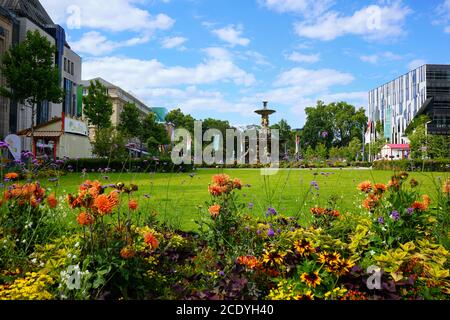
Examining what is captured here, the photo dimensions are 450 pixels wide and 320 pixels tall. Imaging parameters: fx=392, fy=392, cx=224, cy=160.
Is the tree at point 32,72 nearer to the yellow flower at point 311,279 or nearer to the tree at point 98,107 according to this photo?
the tree at point 98,107

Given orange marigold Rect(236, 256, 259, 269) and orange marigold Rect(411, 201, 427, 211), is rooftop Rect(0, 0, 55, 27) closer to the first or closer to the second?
orange marigold Rect(236, 256, 259, 269)

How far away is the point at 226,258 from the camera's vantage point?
3.40 metres

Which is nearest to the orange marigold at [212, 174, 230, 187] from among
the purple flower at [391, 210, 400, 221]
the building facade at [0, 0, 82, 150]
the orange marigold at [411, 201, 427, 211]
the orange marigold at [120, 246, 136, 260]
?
the orange marigold at [120, 246, 136, 260]

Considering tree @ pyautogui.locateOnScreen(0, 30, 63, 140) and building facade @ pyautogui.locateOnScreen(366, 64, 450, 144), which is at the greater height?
building facade @ pyautogui.locateOnScreen(366, 64, 450, 144)

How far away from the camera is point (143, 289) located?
294 centimetres

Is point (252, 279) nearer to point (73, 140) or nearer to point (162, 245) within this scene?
point (162, 245)

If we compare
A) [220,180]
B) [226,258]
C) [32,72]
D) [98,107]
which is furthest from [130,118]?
[226,258]

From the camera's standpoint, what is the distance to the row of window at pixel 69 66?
4456 cm

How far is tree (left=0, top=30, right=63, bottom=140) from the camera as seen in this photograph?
25.8 meters

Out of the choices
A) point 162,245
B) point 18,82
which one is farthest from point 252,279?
point 18,82

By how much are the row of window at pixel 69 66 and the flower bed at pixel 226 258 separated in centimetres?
4480

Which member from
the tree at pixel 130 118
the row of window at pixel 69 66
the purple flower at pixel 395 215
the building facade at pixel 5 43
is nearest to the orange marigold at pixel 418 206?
the purple flower at pixel 395 215
